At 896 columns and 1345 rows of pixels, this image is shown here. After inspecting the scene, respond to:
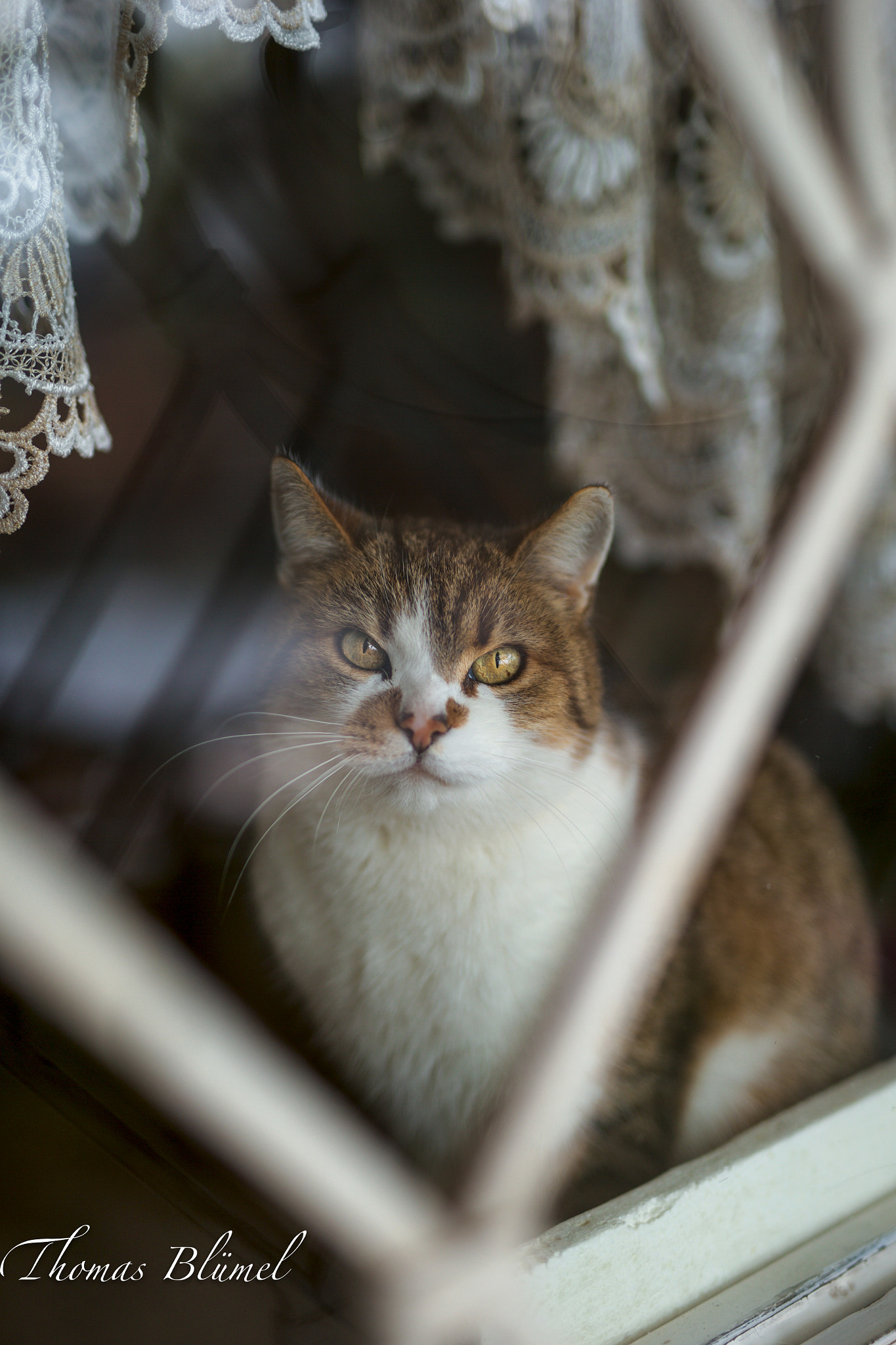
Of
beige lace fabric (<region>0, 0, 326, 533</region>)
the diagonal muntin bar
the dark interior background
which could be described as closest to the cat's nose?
the dark interior background

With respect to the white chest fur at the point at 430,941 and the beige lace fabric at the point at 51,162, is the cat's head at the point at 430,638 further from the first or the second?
the beige lace fabric at the point at 51,162

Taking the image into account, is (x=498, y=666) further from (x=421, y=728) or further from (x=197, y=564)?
(x=197, y=564)

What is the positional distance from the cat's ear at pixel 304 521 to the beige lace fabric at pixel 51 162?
0.12m

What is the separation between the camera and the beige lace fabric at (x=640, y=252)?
2.23ft

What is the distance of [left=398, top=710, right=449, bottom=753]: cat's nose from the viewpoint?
531 mm

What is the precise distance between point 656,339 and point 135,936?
28.7 inches

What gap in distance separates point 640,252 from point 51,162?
503 mm

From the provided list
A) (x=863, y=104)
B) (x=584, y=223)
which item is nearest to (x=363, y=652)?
(x=584, y=223)

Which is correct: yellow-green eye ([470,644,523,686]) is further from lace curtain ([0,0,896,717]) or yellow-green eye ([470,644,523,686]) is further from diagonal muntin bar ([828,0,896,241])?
diagonal muntin bar ([828,0,896,241])

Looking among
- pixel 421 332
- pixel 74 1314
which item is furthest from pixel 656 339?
pixel 74 1314

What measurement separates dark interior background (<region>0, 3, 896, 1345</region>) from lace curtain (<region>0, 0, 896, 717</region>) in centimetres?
8

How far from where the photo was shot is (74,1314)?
47 centimetres

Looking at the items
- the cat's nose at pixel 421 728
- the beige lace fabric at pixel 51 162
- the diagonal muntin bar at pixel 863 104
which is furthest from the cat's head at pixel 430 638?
the diagonal muntin bar at pixel 863 104

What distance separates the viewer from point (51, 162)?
0.44 meters
